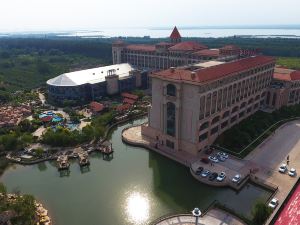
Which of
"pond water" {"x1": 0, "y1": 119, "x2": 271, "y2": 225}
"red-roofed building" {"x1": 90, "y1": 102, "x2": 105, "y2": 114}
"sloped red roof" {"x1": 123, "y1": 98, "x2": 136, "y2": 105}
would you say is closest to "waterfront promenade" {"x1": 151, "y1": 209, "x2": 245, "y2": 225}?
"pond water" {"x1": 0, "y1": 119, "x2": 271, "y2": 225}

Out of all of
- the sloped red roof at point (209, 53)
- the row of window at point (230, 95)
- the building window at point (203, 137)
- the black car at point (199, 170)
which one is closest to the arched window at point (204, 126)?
the building window at point (203, 137)

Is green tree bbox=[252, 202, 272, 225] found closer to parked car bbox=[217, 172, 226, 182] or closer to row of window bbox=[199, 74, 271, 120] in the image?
parked car bbox=[217, 172, 226, 182]

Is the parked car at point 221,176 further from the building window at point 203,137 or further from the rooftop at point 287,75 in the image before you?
the rooftop at point 287,75

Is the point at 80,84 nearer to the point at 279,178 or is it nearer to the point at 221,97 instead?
the point at 221,97

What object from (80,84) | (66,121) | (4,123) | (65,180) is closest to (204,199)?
(65,180)

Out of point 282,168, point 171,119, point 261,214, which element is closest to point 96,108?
point 171,119

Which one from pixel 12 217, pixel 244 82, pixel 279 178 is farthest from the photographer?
pixel 244 82
